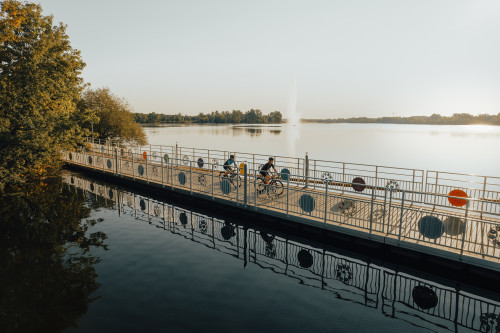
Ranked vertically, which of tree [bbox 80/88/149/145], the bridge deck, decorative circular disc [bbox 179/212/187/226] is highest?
tree [bbox 80/88/149/145]

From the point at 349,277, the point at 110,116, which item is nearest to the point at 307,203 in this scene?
the point at 349,277

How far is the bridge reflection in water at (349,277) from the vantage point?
7348 mm

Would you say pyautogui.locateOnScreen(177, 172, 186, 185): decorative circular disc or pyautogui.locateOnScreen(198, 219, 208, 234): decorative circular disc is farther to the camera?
pyautogui.locateOnScreen(177, 172, 186, 185): decorative circular disc

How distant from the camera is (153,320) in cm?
714

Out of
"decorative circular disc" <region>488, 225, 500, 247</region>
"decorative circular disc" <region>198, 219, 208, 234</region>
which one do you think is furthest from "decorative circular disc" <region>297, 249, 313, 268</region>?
"decorative circular disc" <region>488, 225, 500, 247</region>

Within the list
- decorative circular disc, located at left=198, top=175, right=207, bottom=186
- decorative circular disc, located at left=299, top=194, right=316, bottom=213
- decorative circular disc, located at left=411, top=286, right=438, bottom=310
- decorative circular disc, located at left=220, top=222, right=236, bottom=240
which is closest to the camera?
decorative circular disc, located at left=411, top=286, right=438, bottom=310

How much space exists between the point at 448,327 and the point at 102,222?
44.4 feet

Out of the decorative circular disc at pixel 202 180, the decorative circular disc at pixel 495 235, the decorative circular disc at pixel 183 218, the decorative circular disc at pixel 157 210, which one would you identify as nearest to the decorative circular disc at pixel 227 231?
the decorative circular disc at pixel 183 218

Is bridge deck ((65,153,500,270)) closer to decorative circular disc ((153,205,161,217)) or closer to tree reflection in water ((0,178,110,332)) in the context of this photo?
decorative circular disc ((153,205,161,217))

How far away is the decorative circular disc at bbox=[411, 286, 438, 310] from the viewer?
7.81 meters

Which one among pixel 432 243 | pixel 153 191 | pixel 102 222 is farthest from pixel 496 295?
pixel 153 191

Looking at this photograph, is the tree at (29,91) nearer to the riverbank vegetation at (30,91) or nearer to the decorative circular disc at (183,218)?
→ the riverbank vegetation at (30,91)

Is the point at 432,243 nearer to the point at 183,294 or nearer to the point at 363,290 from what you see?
the point at 363,290

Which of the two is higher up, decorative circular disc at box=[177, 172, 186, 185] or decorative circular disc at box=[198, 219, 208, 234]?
decorative circular disc at box=[177, 172, 186, 185]
